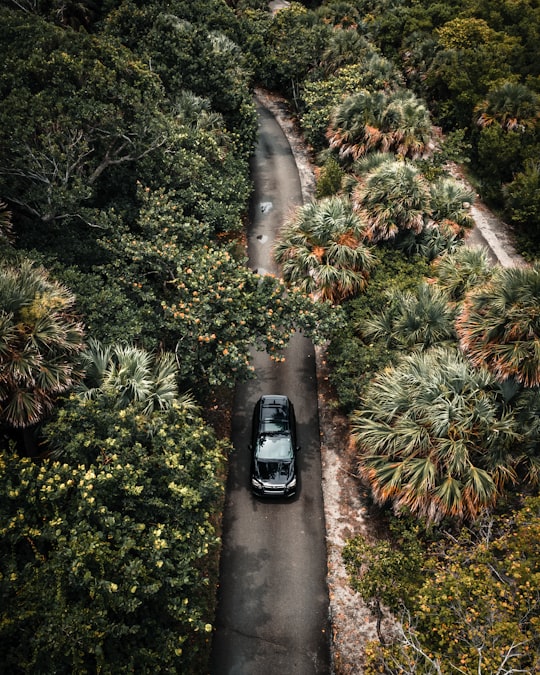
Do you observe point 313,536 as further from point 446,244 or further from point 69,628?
point 446,244

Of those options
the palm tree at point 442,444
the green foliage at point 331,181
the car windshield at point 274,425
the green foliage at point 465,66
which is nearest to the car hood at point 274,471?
the car windshield at point 274,425

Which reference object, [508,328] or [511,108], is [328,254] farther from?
[511,108]

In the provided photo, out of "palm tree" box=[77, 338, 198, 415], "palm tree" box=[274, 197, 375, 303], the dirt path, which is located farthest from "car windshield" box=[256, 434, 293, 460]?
"palm tree" box=[274, 197, 375, 303]

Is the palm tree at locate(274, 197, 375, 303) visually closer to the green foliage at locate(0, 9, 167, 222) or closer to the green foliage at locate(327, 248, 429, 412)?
the green foliage at locate(327, 248, 429, 412)

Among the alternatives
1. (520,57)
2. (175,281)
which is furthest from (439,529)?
(520,57)

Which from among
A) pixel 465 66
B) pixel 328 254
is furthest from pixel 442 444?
pixel 465 66

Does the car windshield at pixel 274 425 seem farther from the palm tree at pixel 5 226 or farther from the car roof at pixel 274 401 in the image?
the palm tree at pixel 5 226
